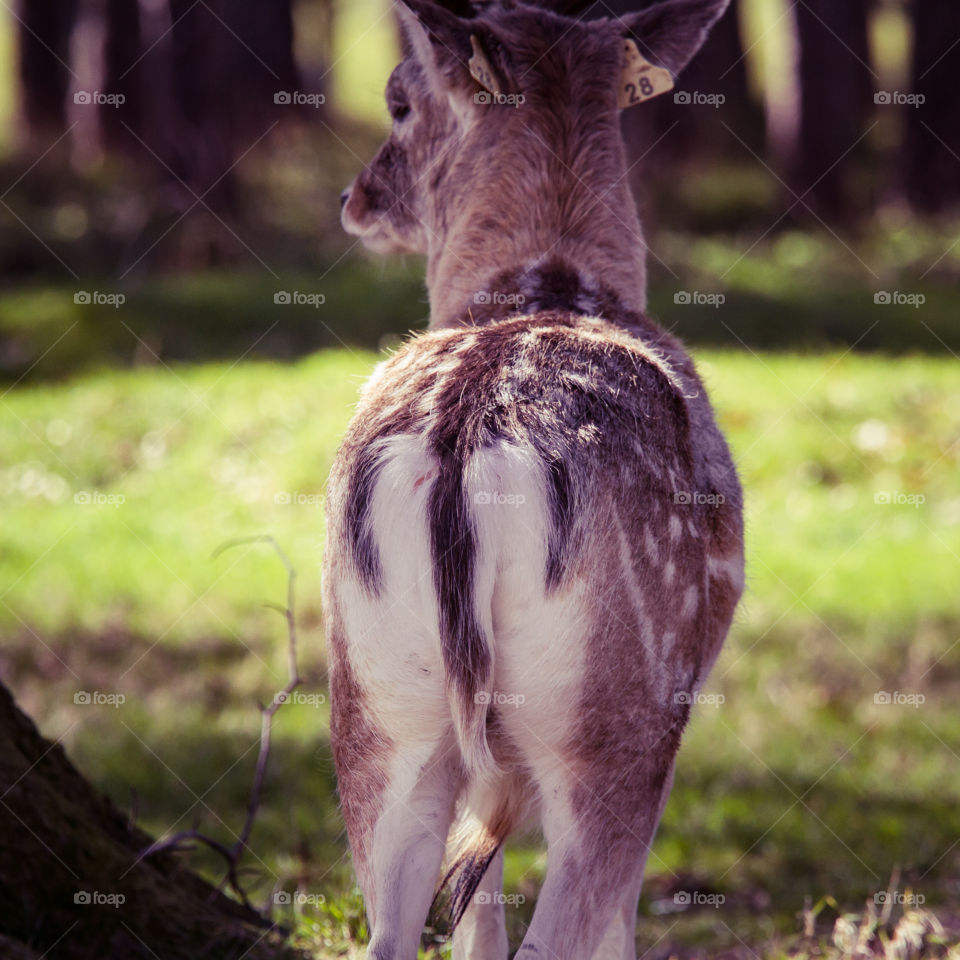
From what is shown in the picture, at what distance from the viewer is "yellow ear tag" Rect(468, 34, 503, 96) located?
397 cm

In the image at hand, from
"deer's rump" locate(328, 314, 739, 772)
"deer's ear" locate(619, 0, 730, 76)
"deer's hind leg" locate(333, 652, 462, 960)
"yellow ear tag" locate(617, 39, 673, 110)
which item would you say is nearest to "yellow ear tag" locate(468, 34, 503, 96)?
"yellow ear tag" locate(617, 39, 673, 110)

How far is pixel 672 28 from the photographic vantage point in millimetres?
4551

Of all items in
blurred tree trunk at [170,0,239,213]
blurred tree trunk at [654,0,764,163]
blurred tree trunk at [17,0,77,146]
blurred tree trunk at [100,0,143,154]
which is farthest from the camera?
blurred tree trunk at [17,0,77,146]

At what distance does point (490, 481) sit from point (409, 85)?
2480 mm

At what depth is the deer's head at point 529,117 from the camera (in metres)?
4.09

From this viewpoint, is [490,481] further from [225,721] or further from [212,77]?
[212,77]

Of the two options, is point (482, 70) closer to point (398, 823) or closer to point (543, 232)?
point (543, 232)

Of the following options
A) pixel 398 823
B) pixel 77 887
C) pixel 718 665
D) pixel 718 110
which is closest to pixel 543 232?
pixel 398 823

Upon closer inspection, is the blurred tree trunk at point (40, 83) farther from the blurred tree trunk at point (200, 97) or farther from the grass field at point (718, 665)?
the grass field at point (718, 665)

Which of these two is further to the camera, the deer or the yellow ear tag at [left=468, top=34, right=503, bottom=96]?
the yellow ear tag at [left=468, top=34, right=503, bottom=96]

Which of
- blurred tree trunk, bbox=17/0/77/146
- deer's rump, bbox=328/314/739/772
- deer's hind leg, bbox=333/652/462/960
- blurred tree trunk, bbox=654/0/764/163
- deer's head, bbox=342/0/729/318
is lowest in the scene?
blurred tree trunk, bbox=654/0/764/163

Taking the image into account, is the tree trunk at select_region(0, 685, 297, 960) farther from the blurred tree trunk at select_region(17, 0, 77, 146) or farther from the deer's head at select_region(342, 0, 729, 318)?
the blurred tree trunk at select_region(17, 0, 77, 146)

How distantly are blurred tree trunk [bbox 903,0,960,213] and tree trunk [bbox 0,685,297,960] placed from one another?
13195 mm

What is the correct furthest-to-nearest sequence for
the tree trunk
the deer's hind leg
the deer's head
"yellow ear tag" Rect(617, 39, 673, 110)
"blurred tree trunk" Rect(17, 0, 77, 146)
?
"blurred tree trunk" Rect(17, 0, 77, 146) → "yellow ear tag" Rect(617, 39, 673, 110) → the deer's head → the tree trunk → the deer's hind leg
